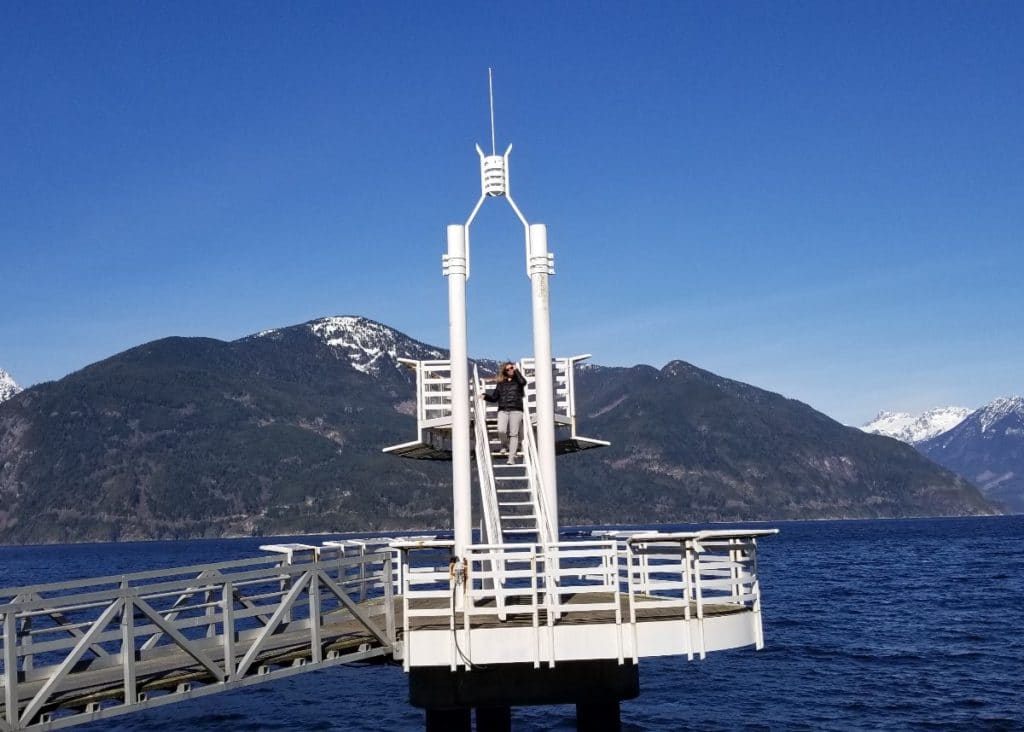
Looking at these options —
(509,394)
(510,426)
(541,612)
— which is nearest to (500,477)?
(510,426)

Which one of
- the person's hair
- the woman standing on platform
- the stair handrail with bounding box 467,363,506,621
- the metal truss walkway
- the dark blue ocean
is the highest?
the person's hair

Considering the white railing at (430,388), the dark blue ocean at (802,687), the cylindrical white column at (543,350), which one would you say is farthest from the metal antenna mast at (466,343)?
the dark blue ocean at (802,687)

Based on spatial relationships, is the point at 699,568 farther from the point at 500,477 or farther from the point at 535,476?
the point at 500,477

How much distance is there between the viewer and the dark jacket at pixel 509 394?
26.2 m

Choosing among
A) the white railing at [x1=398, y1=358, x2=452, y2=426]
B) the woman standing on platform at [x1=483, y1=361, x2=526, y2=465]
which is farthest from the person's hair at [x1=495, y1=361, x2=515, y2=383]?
the white railing at [x1=398, y1=358, x2=452, y2=426]

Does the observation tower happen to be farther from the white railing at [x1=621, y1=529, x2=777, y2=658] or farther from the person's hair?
the person's hair

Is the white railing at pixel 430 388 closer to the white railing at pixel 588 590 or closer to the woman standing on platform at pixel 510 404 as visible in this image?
the woman standing on platform at pixel 510 404

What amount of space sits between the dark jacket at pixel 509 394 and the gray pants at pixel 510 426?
0.41 ft

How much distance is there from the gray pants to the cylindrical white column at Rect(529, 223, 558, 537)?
22.0 inches

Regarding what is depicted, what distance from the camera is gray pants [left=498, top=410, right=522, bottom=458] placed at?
26.2 m

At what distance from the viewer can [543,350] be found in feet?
84.9

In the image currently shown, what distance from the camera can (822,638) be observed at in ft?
187

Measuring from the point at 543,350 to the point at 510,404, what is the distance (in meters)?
1.45

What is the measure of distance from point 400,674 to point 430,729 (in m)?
27.8
